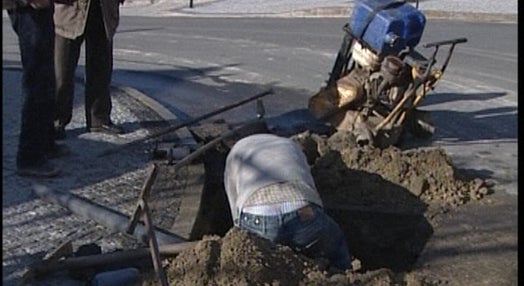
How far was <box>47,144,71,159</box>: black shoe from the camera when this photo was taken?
6832 mm

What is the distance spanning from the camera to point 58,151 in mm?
6930

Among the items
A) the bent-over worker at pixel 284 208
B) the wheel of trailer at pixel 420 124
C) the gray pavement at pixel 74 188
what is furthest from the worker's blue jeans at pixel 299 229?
the wheel of trailer at pixel 420 124

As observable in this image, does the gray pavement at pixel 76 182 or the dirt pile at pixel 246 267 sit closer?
the dirt pile at pixel 246 267

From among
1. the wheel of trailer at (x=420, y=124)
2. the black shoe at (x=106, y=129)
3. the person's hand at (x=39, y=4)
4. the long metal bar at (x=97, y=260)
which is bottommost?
the wheel of trailer at (x=420, y=124)

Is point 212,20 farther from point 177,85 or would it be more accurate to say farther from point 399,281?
point 399,281

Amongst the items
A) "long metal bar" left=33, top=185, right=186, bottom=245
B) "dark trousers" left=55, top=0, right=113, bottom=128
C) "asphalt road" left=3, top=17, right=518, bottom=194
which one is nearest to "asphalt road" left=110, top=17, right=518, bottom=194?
"asphalt road" left=3, top=17, right=518, bottom=194

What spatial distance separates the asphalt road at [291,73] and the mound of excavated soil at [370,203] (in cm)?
74

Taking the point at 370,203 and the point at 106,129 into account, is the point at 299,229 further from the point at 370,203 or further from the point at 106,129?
the point at 106,129

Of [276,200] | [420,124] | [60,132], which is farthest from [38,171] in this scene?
[420,124]

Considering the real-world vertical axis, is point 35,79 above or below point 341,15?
above

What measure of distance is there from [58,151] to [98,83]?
96 cm

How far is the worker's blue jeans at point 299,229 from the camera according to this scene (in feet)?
16.8

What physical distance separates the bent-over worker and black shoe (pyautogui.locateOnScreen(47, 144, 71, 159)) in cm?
183

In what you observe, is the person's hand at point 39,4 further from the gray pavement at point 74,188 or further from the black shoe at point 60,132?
the black shoe at point 60,132
